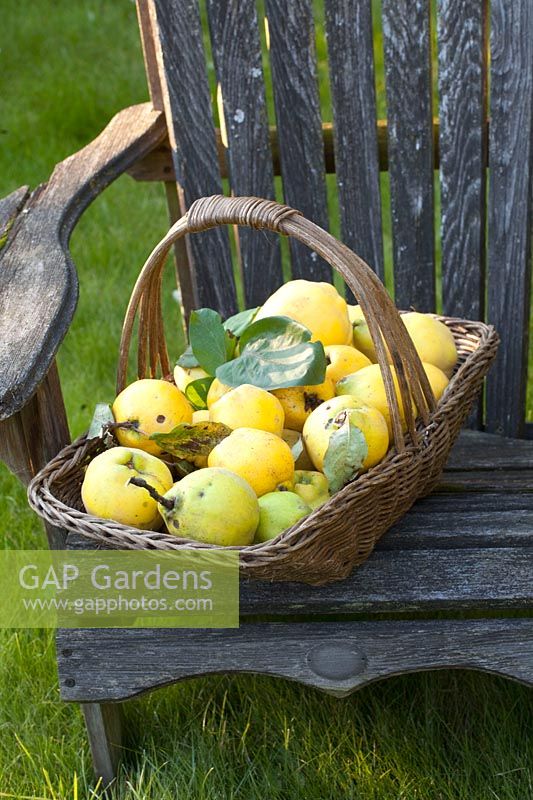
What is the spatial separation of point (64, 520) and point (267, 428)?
338 millimetres

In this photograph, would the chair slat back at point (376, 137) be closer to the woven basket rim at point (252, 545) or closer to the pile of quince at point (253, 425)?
the pile of quince at point (253, 425)

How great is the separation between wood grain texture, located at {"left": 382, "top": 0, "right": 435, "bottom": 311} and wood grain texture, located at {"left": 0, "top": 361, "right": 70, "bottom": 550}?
0.89 meters

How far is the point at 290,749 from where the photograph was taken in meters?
1.76

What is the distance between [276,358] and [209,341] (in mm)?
136

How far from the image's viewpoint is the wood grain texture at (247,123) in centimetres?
204

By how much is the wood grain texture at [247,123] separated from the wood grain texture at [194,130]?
0.12 feet

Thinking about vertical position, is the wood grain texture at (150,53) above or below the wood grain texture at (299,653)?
above

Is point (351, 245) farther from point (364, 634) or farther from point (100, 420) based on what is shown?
point (364, 634)

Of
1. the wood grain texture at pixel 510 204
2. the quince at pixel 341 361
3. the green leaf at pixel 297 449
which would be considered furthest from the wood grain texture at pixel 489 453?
the green leaf at pixel 297 449

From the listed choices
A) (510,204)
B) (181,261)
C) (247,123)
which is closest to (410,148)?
(510,204)

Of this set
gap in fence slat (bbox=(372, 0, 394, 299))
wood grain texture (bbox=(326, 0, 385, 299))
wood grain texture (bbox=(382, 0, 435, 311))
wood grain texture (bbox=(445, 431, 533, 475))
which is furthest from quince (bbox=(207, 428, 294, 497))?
gap in fence slat (bbox=(372, 0, 394, 299))

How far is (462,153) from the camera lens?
2.08 metres

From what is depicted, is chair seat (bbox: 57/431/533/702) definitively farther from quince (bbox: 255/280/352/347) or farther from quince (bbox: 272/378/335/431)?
quince (bbox: 255/280/352/347)

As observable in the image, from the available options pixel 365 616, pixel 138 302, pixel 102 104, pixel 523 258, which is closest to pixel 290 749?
pixel 365 616
